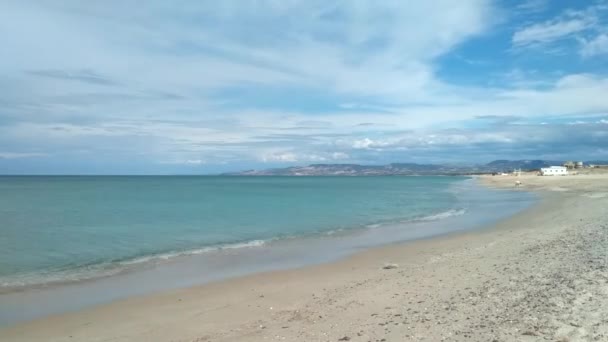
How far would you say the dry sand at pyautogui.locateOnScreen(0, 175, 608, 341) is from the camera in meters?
7.37

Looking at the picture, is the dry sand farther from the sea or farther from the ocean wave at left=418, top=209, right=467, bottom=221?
the ocean wave at left=418, top=209, right=467, bottom=221

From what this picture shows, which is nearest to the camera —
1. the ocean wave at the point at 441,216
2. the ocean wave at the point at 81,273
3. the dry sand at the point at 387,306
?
the dry sand at the point at 387,306

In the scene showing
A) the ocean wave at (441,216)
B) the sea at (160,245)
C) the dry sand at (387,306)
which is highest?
the dry sand at (387,306)

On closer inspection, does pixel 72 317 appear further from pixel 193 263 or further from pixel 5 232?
pixel 5 232

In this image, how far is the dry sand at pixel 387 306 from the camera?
→ 24.2ft

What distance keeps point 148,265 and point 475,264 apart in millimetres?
10306

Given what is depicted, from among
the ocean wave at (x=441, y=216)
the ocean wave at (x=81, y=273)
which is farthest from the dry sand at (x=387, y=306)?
the ocean wave at (x=441, y=216)

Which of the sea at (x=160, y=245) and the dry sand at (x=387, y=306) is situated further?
the sea at (x=160, y=245)

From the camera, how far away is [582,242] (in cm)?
1504

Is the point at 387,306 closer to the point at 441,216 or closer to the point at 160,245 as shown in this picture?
the point at 160,245

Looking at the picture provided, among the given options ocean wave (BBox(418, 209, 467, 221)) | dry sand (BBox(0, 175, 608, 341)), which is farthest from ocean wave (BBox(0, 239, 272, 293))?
ocean wave (BBox(418, 209, 467, 221))

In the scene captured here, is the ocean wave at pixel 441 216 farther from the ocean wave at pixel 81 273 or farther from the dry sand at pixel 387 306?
the ocean wave at pixel 81 273

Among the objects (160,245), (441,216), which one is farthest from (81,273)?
(441,216)

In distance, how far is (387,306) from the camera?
29.6 feet
